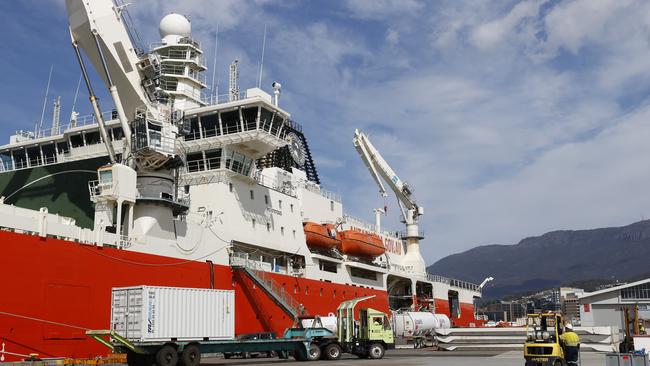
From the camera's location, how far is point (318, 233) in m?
39.4

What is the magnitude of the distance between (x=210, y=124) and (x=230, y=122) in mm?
1199

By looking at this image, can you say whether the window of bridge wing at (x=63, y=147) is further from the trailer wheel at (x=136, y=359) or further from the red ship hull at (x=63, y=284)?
the trailer wheel at (x=136, y=359)

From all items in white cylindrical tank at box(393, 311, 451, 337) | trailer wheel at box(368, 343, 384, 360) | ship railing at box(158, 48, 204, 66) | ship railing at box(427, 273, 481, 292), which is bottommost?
trailer wheel at box(368, 343, 384, 360)

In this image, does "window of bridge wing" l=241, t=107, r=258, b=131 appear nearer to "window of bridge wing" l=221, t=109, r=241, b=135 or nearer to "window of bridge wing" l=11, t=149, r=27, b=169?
"window of bridge wing" l=221, t=109, r=241, b=135

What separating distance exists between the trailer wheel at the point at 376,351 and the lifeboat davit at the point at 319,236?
37.0 ft

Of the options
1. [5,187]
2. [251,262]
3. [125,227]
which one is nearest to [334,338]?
[251,262]

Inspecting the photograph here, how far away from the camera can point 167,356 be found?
21.1 meters

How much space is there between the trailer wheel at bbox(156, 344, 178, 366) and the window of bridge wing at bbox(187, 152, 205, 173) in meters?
13.9

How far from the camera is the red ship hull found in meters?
20.9

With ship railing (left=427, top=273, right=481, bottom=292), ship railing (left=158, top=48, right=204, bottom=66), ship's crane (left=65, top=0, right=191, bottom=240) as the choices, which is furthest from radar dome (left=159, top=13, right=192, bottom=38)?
ship railing (left=427, top=273, right=481, bottom=292)

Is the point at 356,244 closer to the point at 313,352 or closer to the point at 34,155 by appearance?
the point at 313,352

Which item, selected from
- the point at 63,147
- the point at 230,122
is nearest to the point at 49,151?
the point at 63,147

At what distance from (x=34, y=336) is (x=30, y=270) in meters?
2.21

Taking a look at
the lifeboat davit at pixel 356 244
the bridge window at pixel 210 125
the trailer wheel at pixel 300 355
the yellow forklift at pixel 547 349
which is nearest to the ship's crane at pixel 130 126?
the bridge window at pixel 210 125
